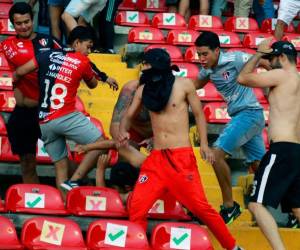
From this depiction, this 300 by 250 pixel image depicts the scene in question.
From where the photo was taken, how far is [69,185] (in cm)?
1028

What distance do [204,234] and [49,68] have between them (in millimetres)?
1958

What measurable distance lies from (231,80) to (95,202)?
1653 millimetres

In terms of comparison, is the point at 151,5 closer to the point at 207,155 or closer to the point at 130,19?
the point at 130,19

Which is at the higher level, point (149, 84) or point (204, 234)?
A: point (149, 84)

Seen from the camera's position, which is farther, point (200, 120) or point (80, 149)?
point (80, 149)

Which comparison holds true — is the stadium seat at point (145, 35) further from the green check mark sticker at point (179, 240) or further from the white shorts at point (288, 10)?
the green check mark sticker at point (179, 240)

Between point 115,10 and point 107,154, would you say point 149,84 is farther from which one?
point 115,10

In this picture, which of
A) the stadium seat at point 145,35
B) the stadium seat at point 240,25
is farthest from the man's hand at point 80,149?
the stadium seat at point 240,25

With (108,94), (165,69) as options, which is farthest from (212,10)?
(165,69)

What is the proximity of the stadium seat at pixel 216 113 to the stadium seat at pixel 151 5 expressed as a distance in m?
3.36

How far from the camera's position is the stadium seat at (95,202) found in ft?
32.7

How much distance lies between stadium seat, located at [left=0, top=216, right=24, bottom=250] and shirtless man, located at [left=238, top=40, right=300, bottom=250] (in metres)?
1.85

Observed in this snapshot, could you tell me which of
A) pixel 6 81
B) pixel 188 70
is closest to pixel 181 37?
pixel 188 70

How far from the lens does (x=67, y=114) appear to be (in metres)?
10.3
